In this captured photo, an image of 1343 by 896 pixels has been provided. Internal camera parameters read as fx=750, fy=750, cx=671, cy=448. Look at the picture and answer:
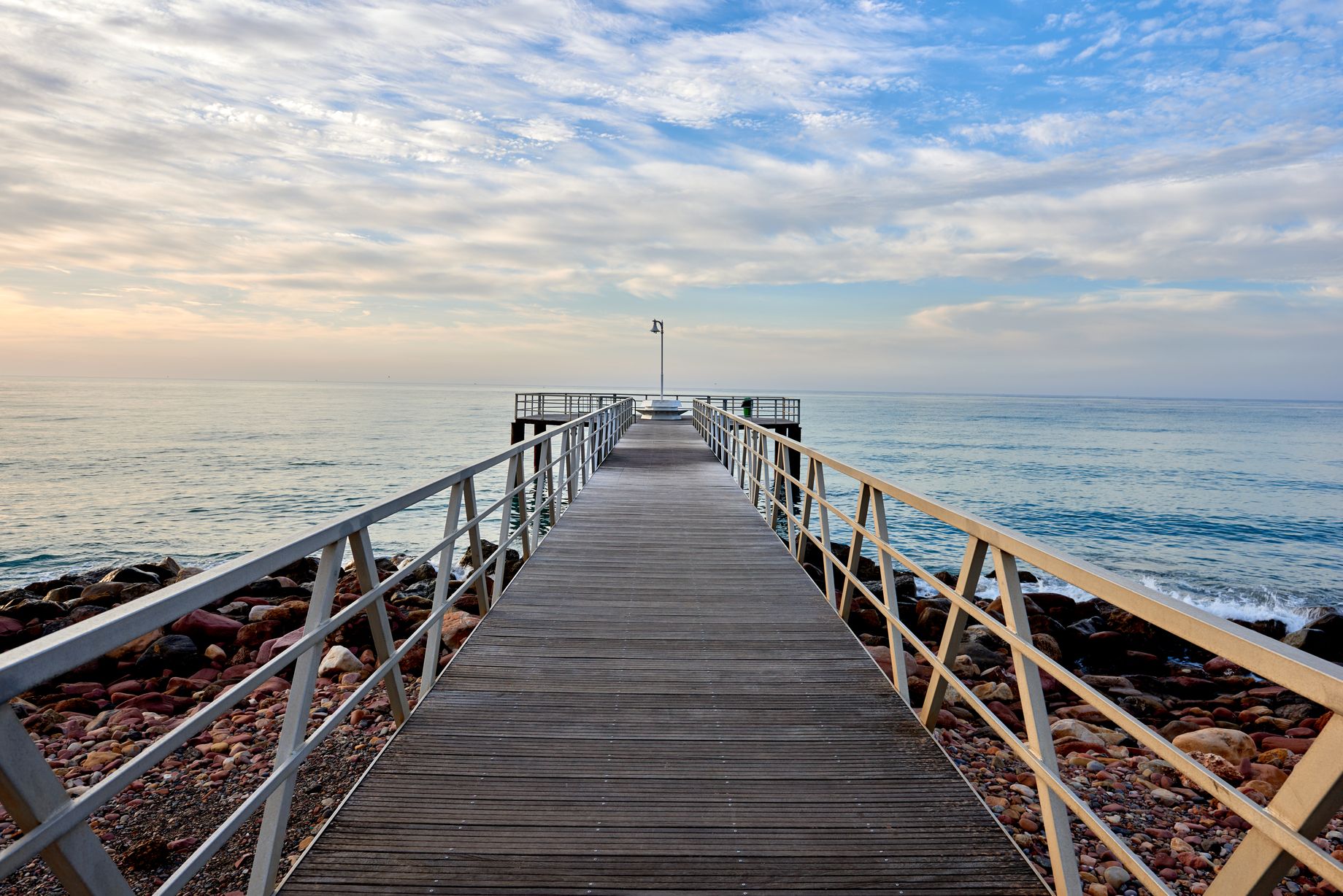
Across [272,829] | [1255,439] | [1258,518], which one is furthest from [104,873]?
[1255,439]

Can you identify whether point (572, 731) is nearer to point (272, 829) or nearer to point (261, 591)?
point (272, 829)

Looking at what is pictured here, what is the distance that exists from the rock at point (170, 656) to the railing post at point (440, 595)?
17.1 ft

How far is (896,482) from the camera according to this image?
668 cm

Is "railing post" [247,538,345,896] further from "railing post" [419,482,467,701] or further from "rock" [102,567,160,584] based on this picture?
"rock" [102,567,160,584]

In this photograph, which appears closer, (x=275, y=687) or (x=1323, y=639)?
(x=275, y=687)

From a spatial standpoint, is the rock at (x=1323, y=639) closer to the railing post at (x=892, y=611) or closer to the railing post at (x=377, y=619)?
the railing post at (x=892, y=611)

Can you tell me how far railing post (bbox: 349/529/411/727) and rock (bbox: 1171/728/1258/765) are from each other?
5.42 m

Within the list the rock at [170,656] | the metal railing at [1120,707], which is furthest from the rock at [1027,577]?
the rock at [170,656]

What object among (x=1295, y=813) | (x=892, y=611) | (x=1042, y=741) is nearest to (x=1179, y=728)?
(x=892, y=611)

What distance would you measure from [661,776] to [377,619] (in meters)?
1.35

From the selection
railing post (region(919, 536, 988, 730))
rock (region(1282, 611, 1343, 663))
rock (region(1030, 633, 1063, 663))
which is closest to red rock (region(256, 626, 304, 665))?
railing post (region(919, 536, 988, 730))

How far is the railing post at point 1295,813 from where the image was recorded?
1347 mm

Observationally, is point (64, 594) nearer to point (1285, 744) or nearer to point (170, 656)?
point (170, 656)

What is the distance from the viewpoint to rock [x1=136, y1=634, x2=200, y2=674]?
24.8ft
